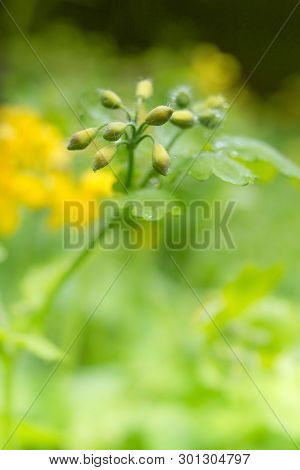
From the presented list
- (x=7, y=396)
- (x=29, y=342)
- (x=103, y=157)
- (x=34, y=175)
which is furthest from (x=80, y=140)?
(x=34, y=175)

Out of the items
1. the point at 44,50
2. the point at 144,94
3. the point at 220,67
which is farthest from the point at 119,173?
the point at 44,50

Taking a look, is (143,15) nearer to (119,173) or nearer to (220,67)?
(220,67)

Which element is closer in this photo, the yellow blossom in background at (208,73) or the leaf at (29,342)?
the leaf at (29,342)

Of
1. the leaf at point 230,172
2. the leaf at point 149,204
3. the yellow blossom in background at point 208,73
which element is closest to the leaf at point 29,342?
the leaf at point 149,204

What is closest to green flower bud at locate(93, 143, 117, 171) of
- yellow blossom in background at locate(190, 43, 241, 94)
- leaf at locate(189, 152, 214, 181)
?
leaf at locate(189, 152, 214, 181)
